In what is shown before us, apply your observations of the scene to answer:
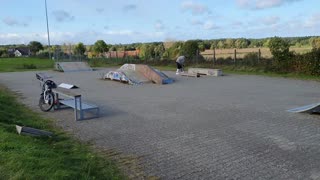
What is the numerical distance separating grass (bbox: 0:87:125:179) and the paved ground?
1.61ft

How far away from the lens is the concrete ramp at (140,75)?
691 inches

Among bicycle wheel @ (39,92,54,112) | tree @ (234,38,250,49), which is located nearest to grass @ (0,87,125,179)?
bicycle wheel @ (39,92,54,112)

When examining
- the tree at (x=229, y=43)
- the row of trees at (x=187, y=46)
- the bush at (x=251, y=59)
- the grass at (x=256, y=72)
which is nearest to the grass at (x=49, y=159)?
the grass at (x=256, y=72)

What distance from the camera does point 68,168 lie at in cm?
452

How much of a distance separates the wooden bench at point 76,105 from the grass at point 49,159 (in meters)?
1.40

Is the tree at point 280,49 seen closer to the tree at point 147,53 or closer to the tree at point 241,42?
the tree at point 147,53

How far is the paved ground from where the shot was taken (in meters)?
4.88

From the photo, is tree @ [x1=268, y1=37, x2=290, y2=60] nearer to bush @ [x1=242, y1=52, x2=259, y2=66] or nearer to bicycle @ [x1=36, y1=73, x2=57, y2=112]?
bush @ [x1=242, y1=52, x2=259, y2=66]

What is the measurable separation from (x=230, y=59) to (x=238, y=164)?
72.5 feet

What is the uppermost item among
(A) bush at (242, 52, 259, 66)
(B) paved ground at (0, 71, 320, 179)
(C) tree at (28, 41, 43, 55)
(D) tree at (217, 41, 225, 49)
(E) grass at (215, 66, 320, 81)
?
(C) tree at (28, 41, 43, 55)

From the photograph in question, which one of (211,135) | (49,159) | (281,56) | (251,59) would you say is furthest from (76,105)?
(251,59)

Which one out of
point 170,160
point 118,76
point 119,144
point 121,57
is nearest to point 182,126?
point 119,144

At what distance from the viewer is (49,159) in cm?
481

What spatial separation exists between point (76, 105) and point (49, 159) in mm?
3640
